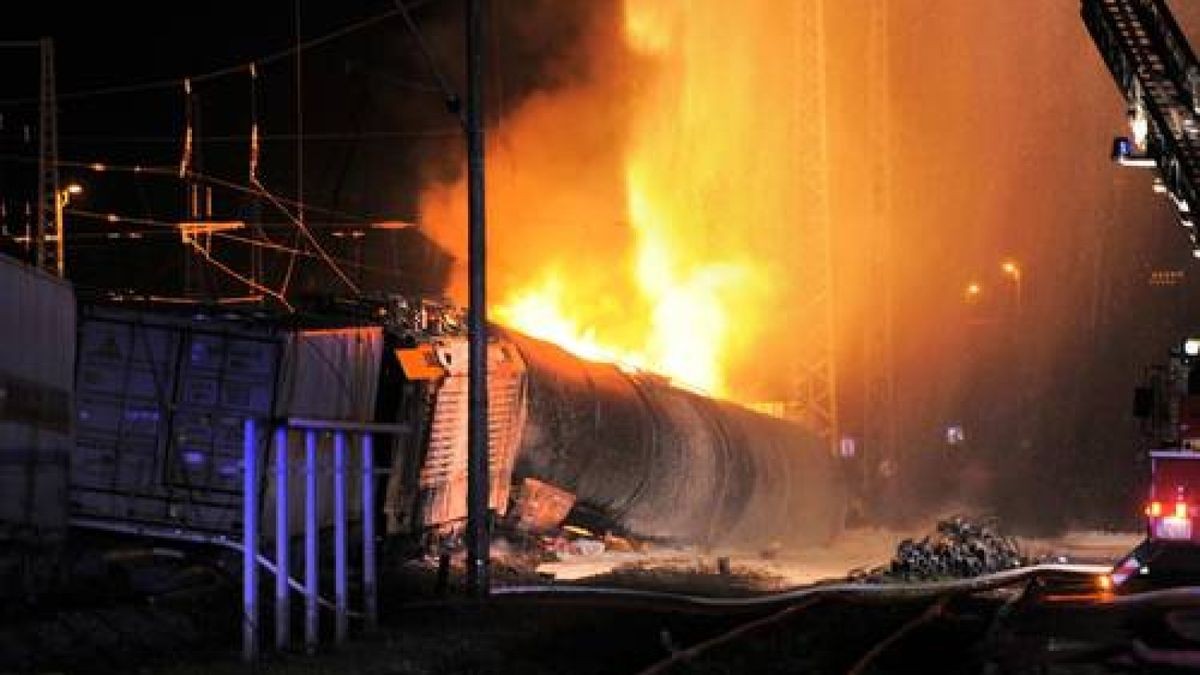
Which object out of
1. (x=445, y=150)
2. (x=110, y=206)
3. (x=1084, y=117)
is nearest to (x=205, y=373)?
(x=445, y=150)

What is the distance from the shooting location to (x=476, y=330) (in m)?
16.9

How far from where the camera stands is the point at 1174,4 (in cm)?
4341

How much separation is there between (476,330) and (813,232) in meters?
34.2

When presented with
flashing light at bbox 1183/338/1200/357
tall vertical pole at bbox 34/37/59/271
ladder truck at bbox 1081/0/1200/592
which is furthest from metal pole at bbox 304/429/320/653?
tall vertical pole at bbox 34/37/59/271

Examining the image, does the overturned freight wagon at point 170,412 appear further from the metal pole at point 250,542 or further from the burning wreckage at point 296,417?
the metal pole at point 250,542

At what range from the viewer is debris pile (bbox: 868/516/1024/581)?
22.4 m

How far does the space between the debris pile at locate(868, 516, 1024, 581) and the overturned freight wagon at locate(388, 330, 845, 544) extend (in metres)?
4.42

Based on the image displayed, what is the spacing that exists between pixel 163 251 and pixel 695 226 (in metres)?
24.6

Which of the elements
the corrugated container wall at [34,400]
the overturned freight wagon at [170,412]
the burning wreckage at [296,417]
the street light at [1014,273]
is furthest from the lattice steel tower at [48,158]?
the street light at [1014,273]

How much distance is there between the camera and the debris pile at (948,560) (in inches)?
881

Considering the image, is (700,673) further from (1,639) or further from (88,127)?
(88,127)

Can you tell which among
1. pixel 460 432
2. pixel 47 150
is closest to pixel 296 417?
pixel 460 432

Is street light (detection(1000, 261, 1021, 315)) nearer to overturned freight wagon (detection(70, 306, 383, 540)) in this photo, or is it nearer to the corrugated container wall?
overturned freight wagon (detection(70, 306, 383, 540))

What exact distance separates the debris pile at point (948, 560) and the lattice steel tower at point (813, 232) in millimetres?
22809
